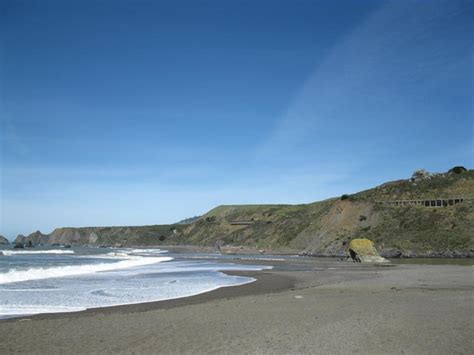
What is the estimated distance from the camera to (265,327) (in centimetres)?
1315

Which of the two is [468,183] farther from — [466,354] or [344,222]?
[466,354]

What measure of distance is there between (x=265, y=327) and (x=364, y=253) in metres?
44.9

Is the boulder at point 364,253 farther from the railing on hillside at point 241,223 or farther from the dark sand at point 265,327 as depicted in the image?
the railing on hillside at point 241,223

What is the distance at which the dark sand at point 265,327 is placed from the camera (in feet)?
35.1

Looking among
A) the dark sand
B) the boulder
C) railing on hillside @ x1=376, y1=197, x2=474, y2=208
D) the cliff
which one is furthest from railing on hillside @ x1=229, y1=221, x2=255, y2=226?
the dark sand

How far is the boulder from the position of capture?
5441 centimetres

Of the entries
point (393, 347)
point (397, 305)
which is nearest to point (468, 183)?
point (397, 305)

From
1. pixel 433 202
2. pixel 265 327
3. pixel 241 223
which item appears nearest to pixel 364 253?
pixel 433 202

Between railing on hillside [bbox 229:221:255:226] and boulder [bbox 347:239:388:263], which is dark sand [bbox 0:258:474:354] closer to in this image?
boulder [bbox 347:239:388:263]

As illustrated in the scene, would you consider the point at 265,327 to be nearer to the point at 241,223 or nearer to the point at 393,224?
the point at 393,224

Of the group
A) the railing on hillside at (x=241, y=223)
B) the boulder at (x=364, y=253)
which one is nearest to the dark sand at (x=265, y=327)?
the boulder at (x=364, y=253)

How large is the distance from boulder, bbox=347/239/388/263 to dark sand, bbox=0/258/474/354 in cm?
3489

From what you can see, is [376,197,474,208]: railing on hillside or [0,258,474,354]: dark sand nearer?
[0,258,474,354]: dark sand

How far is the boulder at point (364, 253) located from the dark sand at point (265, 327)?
34.9 m
